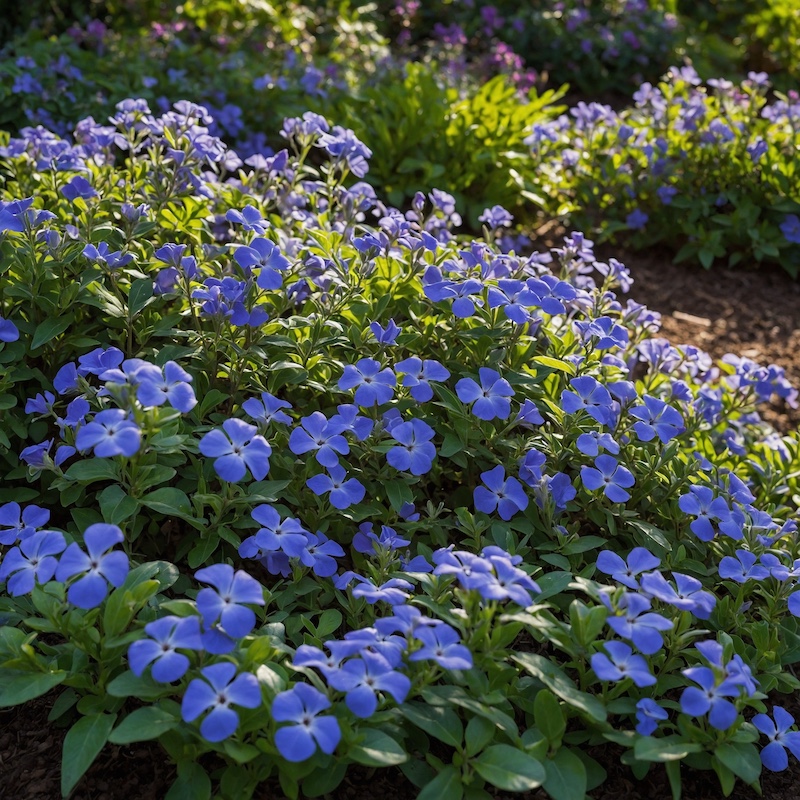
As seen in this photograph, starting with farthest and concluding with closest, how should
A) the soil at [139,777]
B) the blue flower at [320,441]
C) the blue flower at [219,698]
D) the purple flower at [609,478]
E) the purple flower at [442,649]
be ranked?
the purple flower at [609,478] → the blue flower at [320,441] → the soil at [139,777] → the purple flower at [442,649] → the blue flower at [219,698]

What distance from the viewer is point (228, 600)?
66.8 inches

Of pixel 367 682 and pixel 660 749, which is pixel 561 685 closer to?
pixel 660 749

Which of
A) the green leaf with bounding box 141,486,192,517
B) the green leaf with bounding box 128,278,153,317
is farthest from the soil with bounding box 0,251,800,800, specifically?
the green leaf with bounding box 128,278,153,317

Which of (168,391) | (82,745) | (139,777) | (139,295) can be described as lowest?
(139,777)

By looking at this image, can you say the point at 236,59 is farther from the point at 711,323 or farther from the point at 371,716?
the point at 371,716

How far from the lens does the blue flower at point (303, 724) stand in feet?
5.15

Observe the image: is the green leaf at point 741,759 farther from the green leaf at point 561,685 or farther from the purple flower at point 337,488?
the purple flower at point 337,488

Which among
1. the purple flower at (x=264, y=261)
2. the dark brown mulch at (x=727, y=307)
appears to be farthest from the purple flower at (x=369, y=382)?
the dark brown mulch at (x=727, y=307)

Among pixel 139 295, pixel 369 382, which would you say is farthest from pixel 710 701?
pixel 139 295

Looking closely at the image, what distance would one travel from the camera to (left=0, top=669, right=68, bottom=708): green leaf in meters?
1.70

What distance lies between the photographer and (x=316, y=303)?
8.25 ft

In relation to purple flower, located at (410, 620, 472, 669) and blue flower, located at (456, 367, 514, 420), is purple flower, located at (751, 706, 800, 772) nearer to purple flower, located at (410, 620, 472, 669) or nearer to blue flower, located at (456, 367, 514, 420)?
purple flower, located at (410, 620, 472, 669)

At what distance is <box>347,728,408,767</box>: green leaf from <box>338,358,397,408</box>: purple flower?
76 cm

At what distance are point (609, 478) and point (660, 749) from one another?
2.26 ft
